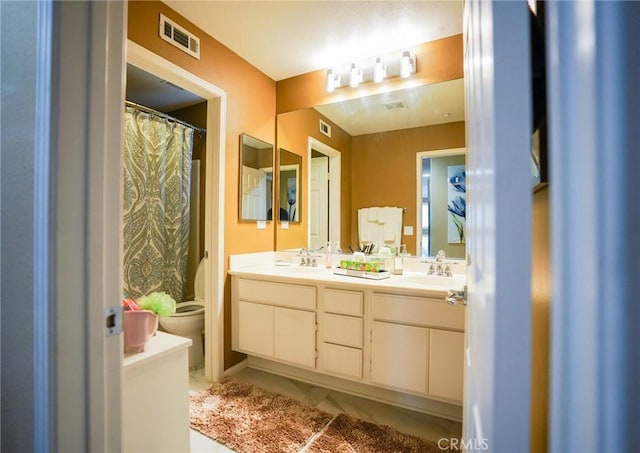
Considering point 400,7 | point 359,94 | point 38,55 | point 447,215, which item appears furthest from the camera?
point 359,94

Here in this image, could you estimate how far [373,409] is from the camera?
1874mm

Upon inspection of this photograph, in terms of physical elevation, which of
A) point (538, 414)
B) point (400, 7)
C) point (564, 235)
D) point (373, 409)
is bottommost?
point (373, 409)

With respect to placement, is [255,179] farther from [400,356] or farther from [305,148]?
[400,356]

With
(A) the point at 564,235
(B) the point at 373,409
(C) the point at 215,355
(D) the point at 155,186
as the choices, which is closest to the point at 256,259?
(C) the point at 215,355

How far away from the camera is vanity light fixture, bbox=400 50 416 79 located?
7.04 ft

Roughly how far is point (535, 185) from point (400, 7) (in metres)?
1.67

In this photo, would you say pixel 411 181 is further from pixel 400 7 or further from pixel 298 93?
pixel 298 93

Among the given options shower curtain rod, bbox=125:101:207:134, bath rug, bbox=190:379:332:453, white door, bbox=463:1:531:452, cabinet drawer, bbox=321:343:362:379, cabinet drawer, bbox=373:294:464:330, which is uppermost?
shower curtain rod, bbox=125:101:207:134

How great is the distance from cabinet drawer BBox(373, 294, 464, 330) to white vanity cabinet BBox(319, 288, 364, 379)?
0.13 m

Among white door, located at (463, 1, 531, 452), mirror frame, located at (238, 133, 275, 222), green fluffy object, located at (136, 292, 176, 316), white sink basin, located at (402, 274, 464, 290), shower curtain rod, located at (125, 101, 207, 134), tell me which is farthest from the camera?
shower curtain rod, located at (125, 101, 207, 134)

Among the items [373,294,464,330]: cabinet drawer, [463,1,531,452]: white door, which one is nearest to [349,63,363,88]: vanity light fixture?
[373,294,464,330]: cabinet drawer

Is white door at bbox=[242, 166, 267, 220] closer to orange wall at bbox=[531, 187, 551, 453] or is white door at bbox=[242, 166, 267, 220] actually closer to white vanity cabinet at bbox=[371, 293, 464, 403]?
white vanity cabinet at bbox=[371, 293, 464, 403]

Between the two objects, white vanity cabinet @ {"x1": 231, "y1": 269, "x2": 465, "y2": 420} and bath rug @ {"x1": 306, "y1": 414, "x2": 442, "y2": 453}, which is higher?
white vanity cabinet @ {"x1": 231, "y1": 269, "x2": 465, "y2": 420}

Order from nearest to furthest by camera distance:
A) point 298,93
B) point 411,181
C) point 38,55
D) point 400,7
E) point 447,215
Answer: point 38,55, point 400,7, point 447,215, point 411,181, point 298,93
